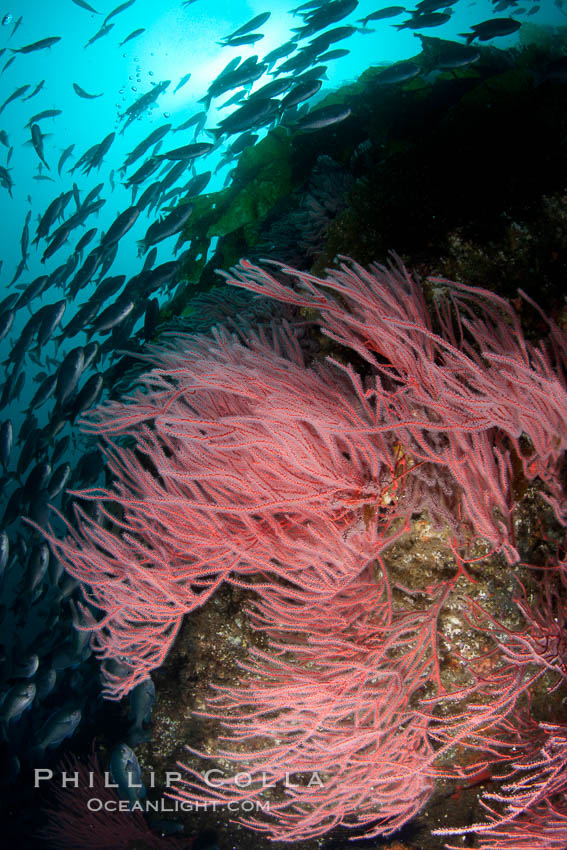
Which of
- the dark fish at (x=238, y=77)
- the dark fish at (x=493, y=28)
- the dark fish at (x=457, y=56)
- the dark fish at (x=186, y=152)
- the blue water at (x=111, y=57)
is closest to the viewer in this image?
the dark fish at (x=457, y=56)

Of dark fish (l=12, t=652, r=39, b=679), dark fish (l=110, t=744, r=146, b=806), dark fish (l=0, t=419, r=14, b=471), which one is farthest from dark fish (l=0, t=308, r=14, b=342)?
dark fish (l=110, t=744, r=146, b=806)

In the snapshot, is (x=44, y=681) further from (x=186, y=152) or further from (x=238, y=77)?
(x=238, y=77)

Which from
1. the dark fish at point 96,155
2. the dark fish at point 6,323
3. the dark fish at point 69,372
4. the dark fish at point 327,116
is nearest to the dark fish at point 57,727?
the dark fish at point 69,372

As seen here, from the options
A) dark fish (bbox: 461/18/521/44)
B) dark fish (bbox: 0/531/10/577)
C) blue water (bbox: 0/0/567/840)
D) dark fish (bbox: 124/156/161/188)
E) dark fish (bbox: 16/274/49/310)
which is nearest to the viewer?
dark fish (bbox: 0/531/10/577)

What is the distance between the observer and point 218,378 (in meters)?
1.90

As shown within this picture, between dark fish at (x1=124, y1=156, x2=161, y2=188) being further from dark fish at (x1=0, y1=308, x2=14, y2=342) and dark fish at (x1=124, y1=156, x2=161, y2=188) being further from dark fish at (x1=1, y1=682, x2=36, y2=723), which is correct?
dark fish at (x1=1, y1=682, x2=36, y2=723)

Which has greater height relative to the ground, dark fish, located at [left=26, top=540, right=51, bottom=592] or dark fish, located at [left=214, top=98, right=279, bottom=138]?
dark fish, located at [left=214, top=98, right=279, bottom=138]

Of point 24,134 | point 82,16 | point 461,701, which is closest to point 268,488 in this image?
point 461,701

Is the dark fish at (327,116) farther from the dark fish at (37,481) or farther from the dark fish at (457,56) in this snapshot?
the dark fish at (37,481)

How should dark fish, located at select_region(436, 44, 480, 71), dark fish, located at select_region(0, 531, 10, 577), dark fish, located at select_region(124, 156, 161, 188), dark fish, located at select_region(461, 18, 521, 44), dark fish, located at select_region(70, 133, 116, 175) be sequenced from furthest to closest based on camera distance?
dark fish, located at select_region(70, 133, 116, 175)
dark fish, located at select_region(124, 156, 161, 188)
dark fish, located at select_region(461, 18, 521, 44)
dark fish, located at select_region(0, 531, 10, 577)
dark fish, located at select_region(436, 44, 480, 71)

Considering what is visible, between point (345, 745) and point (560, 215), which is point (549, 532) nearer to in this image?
point (345, 745)

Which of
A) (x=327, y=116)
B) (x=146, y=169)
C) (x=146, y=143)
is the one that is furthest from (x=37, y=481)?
(x=146, y=143)

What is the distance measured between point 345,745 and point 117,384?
5.13 m

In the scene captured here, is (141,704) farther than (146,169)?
No
